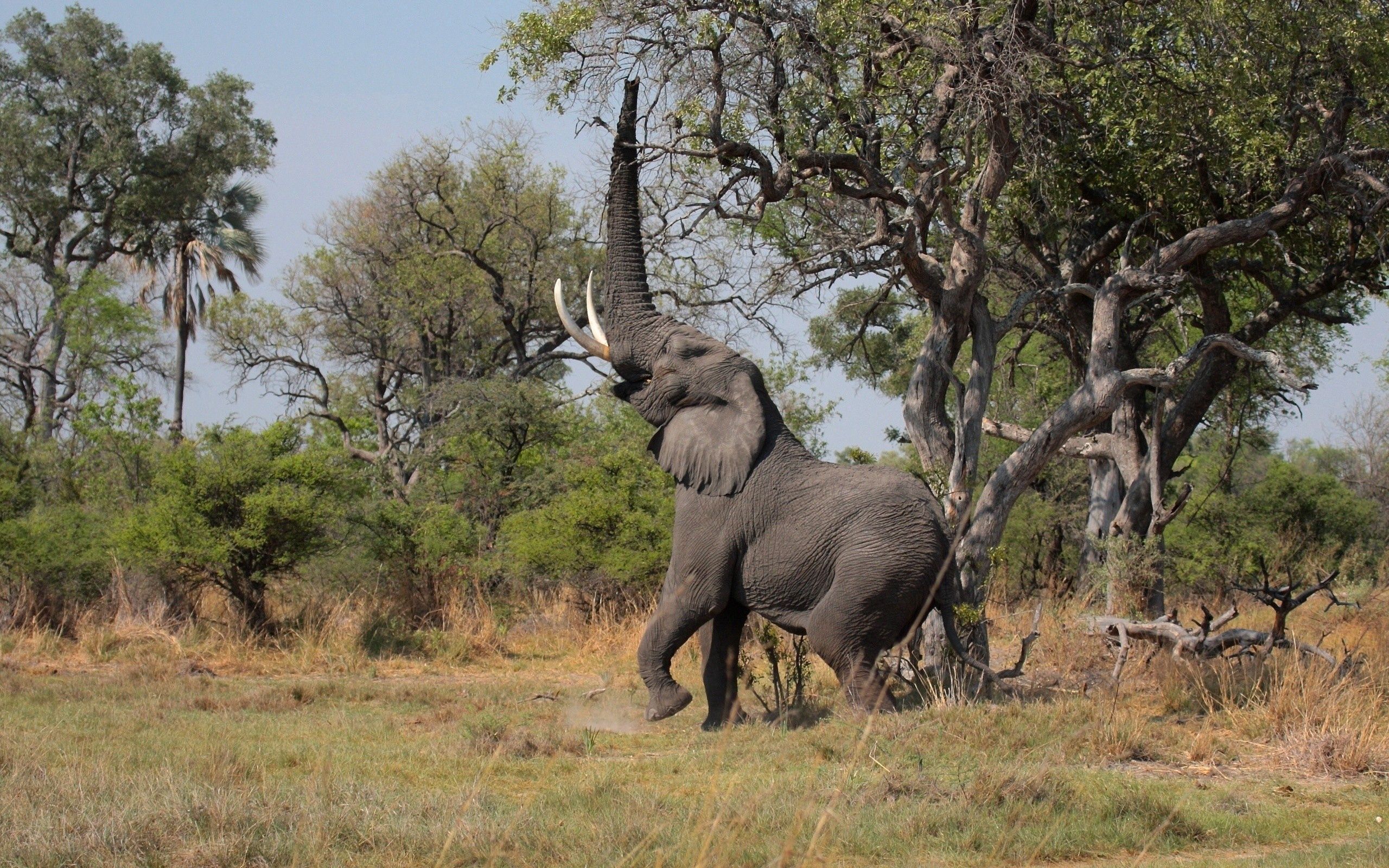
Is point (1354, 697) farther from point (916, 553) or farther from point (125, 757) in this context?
point (125, 757)

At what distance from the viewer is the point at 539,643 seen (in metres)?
16.1

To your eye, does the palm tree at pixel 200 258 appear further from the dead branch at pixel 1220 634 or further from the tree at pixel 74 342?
the dead branch at pixel 1220 634

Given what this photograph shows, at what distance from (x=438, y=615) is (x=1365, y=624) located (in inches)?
440

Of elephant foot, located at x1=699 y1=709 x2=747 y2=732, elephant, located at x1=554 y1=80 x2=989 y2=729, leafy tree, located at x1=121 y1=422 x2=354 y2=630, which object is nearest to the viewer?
elephant, located at x1=554 y1=80 x2=989 y2=729

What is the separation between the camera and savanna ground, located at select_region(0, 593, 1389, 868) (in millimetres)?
5664

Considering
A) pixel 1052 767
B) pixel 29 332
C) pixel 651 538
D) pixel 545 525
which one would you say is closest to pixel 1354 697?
pixel 1052 767

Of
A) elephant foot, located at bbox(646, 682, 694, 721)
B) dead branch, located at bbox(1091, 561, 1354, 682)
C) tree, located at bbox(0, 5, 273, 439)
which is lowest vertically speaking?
elephant foot, located at bbox(646, 682, 694, 721)

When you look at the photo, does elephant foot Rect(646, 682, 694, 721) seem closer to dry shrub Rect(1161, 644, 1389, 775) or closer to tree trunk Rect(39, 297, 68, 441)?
dry shrub Rect(1161, 644, 1389, 775)

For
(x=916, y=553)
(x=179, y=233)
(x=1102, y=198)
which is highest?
(x=179, y=233)

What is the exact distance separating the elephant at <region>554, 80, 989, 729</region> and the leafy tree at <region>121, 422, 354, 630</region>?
19.5 feet

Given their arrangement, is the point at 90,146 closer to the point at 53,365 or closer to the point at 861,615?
the point at 53,365

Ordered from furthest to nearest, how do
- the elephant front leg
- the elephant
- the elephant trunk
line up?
the elephant trunk < the elephant front leg < the elephant

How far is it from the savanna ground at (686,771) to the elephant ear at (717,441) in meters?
1.92

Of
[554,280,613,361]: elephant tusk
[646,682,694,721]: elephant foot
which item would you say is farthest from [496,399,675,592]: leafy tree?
[646,682,694,721]: elephant foot
